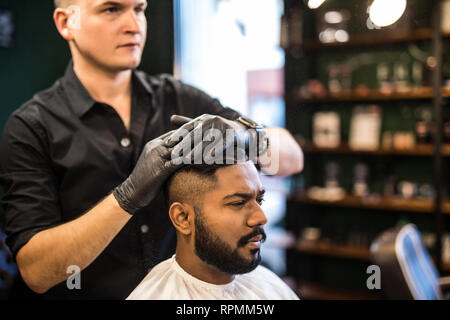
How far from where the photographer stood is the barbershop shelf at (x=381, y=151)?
3.17 m

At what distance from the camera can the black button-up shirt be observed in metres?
0.88

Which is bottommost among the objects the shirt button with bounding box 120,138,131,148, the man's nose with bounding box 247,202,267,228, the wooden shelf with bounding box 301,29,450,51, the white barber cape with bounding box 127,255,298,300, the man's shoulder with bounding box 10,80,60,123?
the white barber cape with bounding box 127,255,298,300

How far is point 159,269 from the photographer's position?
2.90 ft

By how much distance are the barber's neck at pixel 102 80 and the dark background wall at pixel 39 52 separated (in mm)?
71

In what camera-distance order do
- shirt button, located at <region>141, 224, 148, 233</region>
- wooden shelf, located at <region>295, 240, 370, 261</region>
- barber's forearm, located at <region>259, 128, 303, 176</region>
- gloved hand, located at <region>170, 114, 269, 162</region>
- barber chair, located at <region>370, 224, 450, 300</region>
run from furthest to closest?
wooden shelf, located at <region>295, 240, 370, 261</region> → barber chair, located at <region>370, 224, 450, 300</region> → barber's forearm, located at <region>259, 128, 303, 176</region> → shirt button, located at <region>141, 224, 148, 233</region> → gloved hand, located at <region>170, 114, 269, 162</region>

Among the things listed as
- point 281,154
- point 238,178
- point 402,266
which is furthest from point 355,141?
point 238,178

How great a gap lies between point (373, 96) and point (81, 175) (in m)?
3.02

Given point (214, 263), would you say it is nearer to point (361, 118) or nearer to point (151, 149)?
point (151, 149)

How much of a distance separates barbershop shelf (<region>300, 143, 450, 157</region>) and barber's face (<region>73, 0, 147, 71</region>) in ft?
9.60

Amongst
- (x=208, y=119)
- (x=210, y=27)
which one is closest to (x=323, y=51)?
(x=210, y=27)

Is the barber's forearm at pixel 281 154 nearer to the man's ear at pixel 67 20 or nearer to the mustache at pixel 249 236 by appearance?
the mustache at pixel 249 236

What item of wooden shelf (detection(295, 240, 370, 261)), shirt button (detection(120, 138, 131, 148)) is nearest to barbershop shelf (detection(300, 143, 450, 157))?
wooden shelf (detection(295, 240, 370, 261))

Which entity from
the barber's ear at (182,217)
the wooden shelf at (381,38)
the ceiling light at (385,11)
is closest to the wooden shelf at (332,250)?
the wooden shelf at (381,38)

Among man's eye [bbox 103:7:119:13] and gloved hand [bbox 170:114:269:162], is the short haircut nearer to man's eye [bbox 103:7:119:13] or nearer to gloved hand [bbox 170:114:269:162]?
gloved hand [bbox 170:114:269:162]
